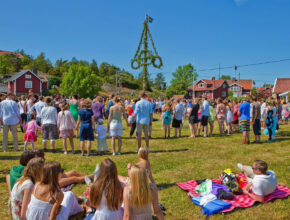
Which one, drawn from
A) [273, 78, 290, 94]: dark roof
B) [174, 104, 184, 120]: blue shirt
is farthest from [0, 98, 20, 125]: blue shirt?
[273, 78, 290, 94]: dark roof

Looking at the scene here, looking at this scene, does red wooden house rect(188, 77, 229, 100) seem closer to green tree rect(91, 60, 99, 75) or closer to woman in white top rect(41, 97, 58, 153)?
green tree rect(91, 60, 99, 75)

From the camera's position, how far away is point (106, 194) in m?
2.99

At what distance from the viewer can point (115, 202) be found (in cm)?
302

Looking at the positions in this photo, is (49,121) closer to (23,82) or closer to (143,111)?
(143,111)

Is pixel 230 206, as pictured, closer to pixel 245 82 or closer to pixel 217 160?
pixel 217 160

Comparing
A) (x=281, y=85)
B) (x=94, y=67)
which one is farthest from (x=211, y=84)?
(x=94, y=67)

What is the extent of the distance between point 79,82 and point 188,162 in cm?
5288

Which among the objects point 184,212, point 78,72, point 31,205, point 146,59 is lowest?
point 184,212

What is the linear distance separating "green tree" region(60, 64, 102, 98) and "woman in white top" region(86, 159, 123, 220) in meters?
54.7

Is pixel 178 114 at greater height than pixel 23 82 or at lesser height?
lesser

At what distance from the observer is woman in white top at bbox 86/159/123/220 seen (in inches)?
118

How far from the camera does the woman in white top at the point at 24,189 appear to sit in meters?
3.21

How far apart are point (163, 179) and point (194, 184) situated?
2.56 feet

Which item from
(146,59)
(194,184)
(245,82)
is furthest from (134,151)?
(245,82)
